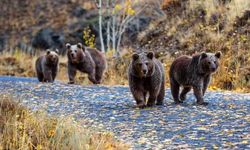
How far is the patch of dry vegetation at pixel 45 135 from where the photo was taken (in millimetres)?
6922

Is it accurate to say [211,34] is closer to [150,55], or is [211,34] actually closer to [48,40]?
[150,55]

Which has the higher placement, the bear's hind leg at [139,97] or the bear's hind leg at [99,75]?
the bear's hind leg at [99,75]

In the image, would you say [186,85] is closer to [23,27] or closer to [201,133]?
[201,133]

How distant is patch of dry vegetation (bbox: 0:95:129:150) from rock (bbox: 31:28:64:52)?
25.5 meters

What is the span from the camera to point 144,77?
10727mm

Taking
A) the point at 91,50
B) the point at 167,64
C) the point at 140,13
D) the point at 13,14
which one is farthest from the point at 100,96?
the point at 13,14

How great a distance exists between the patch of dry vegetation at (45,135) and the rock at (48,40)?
2554cm

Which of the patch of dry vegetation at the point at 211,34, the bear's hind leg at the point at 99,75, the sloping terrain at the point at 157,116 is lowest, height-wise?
the sloping terrain at the point at 157,116

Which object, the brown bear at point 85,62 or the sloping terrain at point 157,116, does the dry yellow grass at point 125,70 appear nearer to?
the brown bear at point 85,62

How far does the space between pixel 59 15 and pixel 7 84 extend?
2334cm

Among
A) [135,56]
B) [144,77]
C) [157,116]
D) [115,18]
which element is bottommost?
[157,116]

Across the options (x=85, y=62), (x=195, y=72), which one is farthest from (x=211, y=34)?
(x=195, y=72)

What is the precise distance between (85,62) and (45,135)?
9860 mm

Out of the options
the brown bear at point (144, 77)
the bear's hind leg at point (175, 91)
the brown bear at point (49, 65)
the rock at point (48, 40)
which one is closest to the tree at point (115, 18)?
the rock at point (48, 40)
